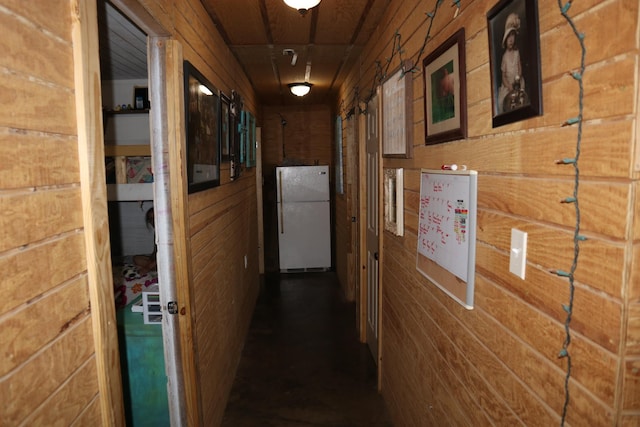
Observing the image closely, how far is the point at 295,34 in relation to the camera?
315cm

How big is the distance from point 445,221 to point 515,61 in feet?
2.13

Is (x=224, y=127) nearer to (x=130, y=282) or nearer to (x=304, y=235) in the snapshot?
(x=130, y=282)

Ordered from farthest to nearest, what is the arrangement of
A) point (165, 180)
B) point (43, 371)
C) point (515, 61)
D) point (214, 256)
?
point (214, 256) → point (165, 180) → point (515, 61) → point (43, 371)

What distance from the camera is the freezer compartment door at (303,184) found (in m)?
6.06

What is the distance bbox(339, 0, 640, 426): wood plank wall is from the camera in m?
0.76

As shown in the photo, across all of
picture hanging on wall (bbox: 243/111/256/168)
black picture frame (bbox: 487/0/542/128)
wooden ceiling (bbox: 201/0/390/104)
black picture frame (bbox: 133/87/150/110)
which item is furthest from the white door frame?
picture hanging on wall (bbox: 243/111/256/168)

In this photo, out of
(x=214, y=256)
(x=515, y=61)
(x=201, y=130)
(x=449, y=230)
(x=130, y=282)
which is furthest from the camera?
(x=130, y=282)

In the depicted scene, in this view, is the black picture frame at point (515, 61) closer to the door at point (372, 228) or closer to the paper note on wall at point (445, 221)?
the paper note on wall at point (445, 221)

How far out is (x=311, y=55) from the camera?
3809 mm

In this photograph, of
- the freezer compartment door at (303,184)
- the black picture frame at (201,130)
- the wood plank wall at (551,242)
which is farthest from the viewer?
the freezer compartment door at (303,184)

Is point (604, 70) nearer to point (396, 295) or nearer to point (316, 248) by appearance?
point (396, 295)

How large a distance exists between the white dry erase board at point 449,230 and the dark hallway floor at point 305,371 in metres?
1.44

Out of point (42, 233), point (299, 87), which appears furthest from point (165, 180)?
point (299, 87)

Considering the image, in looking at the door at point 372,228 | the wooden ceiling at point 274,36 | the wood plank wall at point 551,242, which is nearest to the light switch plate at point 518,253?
the wood plank wall at point 551,242
